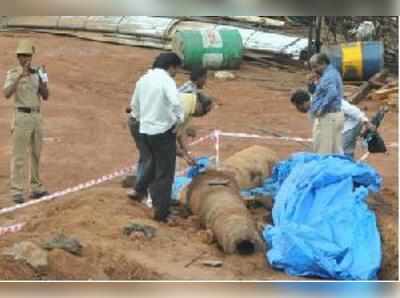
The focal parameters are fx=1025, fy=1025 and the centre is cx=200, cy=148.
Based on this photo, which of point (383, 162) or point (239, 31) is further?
point (239, 31)

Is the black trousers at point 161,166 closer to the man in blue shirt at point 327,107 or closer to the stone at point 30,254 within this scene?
the stone at point 30,254

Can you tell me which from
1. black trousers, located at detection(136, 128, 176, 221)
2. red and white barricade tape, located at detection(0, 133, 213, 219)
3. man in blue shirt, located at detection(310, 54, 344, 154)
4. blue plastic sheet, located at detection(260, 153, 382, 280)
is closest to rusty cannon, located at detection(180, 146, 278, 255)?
blue plastic sheet, located at detection(260, 153, 382, 280)

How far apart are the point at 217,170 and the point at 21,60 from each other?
1.86 meters

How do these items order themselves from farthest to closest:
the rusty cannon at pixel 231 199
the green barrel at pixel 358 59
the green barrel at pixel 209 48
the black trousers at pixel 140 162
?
1. the green barrel at pixel 209 48
2. the green barrel at pixel 358 59
3. the black trousers at pixel 140 162
4. the rusty cannon at pixel 231 199

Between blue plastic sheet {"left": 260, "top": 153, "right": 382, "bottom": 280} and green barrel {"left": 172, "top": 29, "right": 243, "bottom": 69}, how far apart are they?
30.2 feet

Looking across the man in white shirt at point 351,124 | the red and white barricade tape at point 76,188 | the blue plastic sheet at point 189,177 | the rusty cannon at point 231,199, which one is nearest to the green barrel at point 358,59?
the red and white barricade tape at point 76,188

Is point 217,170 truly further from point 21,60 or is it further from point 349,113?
point 21,60

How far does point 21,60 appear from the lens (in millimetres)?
8500

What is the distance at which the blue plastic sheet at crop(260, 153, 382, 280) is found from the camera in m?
6.93

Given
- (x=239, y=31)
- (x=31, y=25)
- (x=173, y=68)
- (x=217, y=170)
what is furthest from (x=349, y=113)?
(x=31, y=25)

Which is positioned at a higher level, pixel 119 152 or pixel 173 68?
pixel 173 68

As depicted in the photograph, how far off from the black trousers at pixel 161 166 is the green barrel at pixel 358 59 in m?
8.73

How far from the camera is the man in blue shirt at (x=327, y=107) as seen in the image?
840cm

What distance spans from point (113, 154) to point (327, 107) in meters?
3.43
